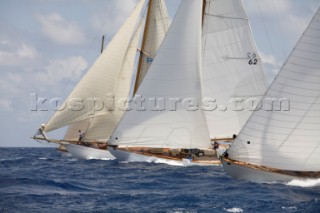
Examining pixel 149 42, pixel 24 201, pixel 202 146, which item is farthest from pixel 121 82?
pixel 24 201

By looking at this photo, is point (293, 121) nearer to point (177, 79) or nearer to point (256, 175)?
point (256, 175)

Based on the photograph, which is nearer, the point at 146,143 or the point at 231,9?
the point at 146,143

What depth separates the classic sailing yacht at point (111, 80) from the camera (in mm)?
39812

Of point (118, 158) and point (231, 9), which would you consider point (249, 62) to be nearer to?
point (231, 9)

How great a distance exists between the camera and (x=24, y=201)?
20.0 meters

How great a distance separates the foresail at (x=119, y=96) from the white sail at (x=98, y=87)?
1.09 meters

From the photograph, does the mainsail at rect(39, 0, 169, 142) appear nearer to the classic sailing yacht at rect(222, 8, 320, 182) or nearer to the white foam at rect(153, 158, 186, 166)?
the white foam at rect(153, 158, 186, 166)

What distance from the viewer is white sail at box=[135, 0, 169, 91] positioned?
4144 centimetres

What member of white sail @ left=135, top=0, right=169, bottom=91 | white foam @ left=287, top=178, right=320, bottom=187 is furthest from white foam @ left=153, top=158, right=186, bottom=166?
white foam @ left=287, top=178, right=320, bottom=187

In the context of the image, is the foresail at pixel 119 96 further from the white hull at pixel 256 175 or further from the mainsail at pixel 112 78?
the white hull at pixel 256 175

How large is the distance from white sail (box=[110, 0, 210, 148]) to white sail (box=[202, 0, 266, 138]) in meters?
4.78

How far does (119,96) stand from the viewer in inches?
1672

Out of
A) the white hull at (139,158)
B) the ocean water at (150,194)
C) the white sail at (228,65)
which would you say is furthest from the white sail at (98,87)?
the ocean water at (150,194)

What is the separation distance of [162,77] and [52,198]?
39.7 ft
